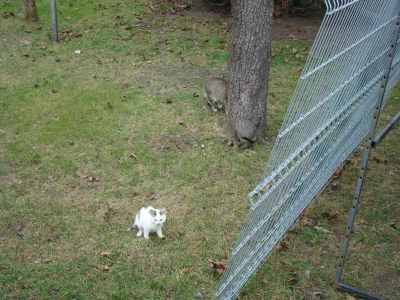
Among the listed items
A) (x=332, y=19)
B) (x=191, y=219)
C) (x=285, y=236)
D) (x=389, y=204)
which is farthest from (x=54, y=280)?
(x=389, y=204)

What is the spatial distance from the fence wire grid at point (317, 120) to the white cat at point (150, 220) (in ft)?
3.20

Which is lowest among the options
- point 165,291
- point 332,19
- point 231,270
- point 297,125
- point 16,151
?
point 16,151

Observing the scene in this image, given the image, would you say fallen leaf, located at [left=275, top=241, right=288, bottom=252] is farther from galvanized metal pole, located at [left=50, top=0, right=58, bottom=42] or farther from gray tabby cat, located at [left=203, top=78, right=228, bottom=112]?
Result: galvanized metal pole, located at [left=50, top=0, right=58, bottom=42]

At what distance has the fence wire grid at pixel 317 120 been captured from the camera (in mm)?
2783

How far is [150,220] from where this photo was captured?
13.2 ft

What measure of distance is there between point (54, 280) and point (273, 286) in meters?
1.73

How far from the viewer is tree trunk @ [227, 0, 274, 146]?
5.34 metres

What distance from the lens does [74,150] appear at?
5570 mm

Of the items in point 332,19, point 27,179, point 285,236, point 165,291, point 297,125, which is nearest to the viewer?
point 332,19

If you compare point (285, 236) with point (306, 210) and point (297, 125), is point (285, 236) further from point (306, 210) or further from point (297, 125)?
point (297, 125)

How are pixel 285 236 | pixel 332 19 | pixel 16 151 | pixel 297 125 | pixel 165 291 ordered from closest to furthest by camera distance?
pixel 332 19, pixel 297 125, pixel 165 291, pixel 285 236, pixel 16 151

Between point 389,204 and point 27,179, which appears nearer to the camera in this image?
point 389,204

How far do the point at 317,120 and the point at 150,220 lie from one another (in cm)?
171


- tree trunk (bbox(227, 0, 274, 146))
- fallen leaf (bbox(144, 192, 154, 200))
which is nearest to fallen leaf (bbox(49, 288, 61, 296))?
fallen leaf (bbox(144, 192, 154, 200))
